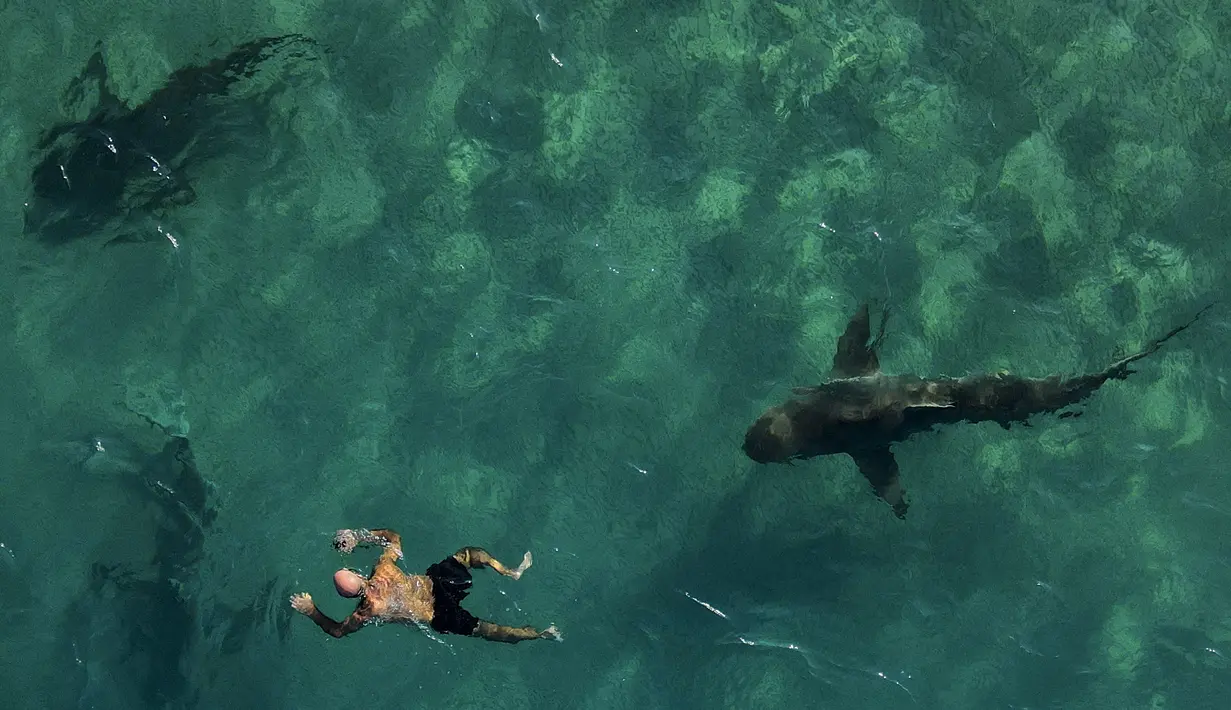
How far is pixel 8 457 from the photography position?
12117 millimetres

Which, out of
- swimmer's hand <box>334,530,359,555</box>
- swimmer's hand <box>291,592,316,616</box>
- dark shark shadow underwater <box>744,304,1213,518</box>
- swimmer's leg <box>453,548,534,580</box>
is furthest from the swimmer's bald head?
dark shark shadow underwater <box>744,304,1213,518</box>

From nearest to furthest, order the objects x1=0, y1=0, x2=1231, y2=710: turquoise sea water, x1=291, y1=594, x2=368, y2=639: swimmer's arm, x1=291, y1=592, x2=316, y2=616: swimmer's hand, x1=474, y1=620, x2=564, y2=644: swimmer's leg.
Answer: x1=291, y1=592, x2=316, y2=616: swimmer's hand, x1=291, y1=594, x2=368, y2=639: swimmer's arm, x1=474, y1=620, x2=564, y2=644: swimmer's leg, x1=0, y1=0, x2=1231, y2=710: turquoise sea water

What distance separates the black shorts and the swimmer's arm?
0.75m

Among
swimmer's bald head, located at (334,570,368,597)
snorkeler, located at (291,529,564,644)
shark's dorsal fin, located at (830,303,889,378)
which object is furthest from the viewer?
shark's dorsal fin, located at (830,303,889,378)

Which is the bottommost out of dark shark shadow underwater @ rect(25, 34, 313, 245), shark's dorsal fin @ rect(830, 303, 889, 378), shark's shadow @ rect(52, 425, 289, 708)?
shark's shadow @ rect(52, 425, 289, 708)

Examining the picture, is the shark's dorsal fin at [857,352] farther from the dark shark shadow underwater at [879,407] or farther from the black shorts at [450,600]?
the black shorts at [450,600]

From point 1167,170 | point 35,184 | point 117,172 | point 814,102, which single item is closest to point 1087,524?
point 1167,170

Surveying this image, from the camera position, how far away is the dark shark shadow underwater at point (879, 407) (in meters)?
11.3

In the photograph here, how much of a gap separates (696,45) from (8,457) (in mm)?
10213

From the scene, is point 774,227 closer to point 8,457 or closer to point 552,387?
point 552,387

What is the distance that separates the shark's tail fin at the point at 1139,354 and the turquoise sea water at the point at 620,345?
0.58ft

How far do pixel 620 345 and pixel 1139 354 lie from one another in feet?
20.6

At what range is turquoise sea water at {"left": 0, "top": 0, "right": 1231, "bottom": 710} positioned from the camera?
11742mm

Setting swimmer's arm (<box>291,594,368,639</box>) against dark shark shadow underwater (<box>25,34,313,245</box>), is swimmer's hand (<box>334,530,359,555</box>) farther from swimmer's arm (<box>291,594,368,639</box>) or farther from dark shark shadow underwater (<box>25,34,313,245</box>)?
dark shark shadow underwater (<box>25,34,313,245</box>)
